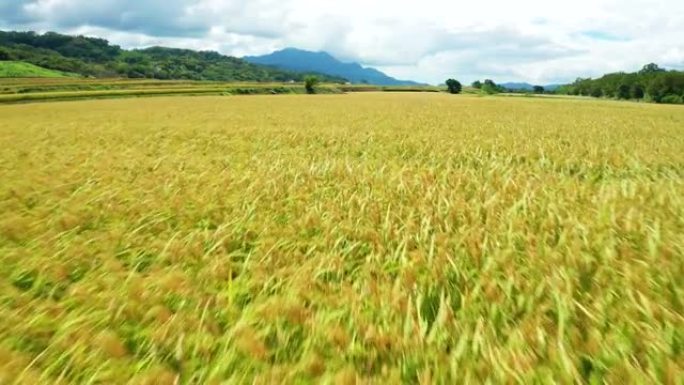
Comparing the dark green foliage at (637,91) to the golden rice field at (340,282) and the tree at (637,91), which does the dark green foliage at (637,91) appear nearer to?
the tree at (637,91)

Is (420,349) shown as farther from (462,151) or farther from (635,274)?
(462,151)

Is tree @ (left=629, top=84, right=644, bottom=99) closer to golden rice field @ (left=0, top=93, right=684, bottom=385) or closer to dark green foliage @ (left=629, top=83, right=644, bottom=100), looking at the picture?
dark green foliage @ (left=629, top=83, right=644, bottom=100)

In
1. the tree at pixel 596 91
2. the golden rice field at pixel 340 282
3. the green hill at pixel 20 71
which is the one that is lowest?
the green hill at pixel 20 71

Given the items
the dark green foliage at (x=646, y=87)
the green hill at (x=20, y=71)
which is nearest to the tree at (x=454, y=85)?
the dark green foliage at (x=646, y=87)

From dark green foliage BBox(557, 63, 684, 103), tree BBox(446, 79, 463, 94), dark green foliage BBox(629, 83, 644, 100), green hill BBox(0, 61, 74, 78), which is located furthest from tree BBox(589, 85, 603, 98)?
green hill BBox(0, 61, 74, 78)

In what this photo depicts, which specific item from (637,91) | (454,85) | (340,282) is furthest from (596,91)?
(340,282)

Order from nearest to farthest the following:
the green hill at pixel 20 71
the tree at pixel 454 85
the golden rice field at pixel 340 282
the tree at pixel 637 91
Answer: the golden rice field at pixel 340 282 < the tree at pixel 637 91 < the tree at pixel 454 85 < the green hill at pixel 20 71

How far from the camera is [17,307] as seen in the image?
93.6 inches

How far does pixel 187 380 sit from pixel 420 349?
0.91 metres

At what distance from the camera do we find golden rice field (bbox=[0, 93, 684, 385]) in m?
1.75

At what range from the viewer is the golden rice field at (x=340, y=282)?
175 cm

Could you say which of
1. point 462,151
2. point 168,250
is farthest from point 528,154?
point 168,250

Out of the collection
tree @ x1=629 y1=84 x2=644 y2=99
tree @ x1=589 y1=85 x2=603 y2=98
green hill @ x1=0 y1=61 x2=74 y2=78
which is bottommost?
green hill @ x1=0 y1=61 x2=74 y2=78

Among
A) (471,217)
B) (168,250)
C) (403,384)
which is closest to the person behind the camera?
(403,384)
